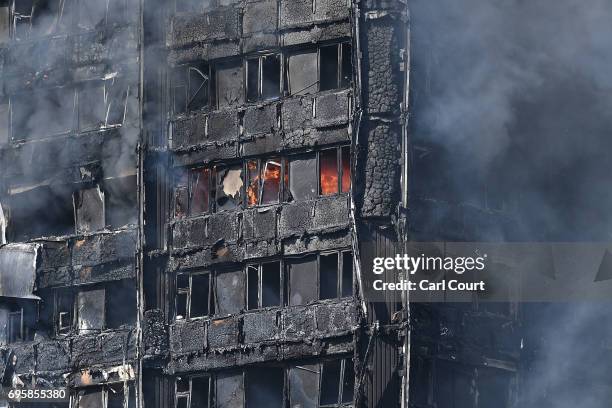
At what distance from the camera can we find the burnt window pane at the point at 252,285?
48.4 m

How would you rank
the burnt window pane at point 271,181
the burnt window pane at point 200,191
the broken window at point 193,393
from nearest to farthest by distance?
the burnt window pane at point 271,181, the broken window at point 193,393, the burnt window pane at point 200,191

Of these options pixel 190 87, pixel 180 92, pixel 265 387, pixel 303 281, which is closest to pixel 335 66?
pixel 190 87

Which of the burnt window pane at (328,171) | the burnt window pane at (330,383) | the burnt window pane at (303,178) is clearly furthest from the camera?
the burnt window pane at (303,178)

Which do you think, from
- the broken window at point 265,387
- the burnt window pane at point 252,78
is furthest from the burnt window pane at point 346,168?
the broken window at point 265,387

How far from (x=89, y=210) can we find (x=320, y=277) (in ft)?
25.9

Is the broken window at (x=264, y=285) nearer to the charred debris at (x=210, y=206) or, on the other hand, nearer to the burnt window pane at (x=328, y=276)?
the charred debris at (x=210, y=206)

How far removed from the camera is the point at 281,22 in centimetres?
4853

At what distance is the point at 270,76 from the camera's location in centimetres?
4891

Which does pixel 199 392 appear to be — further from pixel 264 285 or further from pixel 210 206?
pixel 210 206

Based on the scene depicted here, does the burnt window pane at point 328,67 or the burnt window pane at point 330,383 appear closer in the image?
the burnt window pane at point 330,383

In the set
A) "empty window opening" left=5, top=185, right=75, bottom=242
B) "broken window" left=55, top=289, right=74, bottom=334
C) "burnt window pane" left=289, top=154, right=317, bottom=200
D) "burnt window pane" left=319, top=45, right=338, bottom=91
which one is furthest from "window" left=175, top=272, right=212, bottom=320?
"burnt window pane" left=319, top=45, right=338, bottom=91

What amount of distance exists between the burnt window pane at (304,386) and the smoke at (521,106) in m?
4.89

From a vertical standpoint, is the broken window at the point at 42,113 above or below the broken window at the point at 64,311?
above

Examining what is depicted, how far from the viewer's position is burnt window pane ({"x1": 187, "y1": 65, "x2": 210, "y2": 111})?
1973 inches
